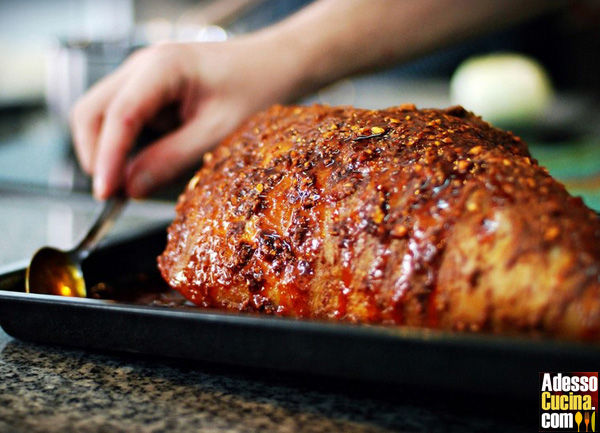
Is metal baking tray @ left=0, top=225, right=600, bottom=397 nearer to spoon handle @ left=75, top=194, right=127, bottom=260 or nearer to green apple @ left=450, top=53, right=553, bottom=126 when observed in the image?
spoon handle @ left=75, top=194, right=127, bottom=260

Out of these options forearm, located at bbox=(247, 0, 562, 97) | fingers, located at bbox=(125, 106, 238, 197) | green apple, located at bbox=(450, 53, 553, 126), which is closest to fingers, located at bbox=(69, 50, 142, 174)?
fingers, located at bbox=(125, 106, 238, 197)

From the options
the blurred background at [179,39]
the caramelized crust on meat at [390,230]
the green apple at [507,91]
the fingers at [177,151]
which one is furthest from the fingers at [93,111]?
the green apple at [507,91]

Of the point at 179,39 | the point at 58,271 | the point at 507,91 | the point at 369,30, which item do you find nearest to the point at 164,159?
the point at 58,271

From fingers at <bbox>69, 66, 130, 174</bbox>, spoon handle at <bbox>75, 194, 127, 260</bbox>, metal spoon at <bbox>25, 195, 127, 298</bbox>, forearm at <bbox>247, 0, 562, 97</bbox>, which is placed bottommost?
metal spoon at <bbox>25, 195, 127, 298</bbox>

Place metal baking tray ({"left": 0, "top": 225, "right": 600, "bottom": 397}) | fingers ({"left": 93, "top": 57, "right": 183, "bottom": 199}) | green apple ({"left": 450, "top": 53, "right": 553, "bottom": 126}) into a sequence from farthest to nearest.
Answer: green apple ({"left": 450, "top": 53, "right": 553, "bottom": 126})
fingers ({"left": 93, "top": 57, "right": 183, "bottom": 199})
metal baking tray ({"left": 0, "top": 225, "right": 600, "bottom": 397})

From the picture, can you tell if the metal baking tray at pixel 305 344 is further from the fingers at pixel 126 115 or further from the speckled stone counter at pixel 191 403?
the fingers at pixel 126 115

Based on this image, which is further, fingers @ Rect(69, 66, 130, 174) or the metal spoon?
fingers @ Rect(69, 66, 130, 174)
